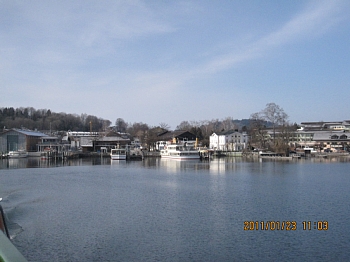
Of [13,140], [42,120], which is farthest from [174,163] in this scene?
[42,120]

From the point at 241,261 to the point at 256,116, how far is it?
65.2 metres

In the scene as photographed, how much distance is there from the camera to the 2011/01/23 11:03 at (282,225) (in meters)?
13.2

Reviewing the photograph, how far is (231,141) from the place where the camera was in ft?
267

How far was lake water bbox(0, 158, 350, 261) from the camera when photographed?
10773 millimetres

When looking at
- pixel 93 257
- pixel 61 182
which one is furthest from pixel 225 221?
pixel 61 182

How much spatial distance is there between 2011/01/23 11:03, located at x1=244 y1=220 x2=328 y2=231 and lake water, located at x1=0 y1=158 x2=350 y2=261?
38mm

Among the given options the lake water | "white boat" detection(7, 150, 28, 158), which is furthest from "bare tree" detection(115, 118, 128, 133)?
the lake water

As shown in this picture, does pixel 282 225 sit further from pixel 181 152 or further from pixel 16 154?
pixel 16 154

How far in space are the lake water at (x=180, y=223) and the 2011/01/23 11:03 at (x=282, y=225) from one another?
0.04 meters

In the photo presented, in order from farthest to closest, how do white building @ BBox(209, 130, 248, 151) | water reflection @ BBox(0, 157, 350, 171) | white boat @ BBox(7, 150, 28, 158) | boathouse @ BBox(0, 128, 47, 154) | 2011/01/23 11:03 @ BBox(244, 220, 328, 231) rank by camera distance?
white building @ BBox(209, 130, 248, 151) < boathouse @ BBox(0, 128, 47, 154) < white boat @ BBox(7, 150, 28, 158) < water reflection @ BBox(0, 157, 350, 171) < 2011/01/23 11:03 @ BBox(244, 220, 328, 231)

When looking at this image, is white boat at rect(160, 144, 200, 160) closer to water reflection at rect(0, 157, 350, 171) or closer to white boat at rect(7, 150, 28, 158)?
water reflection at rect(0, 157, 350, 171)

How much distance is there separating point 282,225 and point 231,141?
68477 mm

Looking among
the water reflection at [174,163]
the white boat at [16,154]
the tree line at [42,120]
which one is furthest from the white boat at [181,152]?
the tree line at [42,120]

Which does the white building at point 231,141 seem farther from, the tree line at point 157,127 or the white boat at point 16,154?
the white boat at point 16,154
